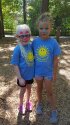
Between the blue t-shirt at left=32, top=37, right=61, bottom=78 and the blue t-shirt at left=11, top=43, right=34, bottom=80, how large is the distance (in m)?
0.07

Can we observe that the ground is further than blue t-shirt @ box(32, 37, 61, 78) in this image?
Yes

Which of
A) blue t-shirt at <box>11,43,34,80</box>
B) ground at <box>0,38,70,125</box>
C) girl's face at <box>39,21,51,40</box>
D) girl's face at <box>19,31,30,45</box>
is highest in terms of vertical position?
girl's face at <box>39,21,51,40</box>

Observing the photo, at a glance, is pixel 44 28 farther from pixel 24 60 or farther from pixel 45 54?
pixel 24 60

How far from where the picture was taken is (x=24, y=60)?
4.12 metres

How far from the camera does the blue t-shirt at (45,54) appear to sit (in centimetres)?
404

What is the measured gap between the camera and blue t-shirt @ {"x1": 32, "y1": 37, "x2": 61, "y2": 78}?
13.2 feet

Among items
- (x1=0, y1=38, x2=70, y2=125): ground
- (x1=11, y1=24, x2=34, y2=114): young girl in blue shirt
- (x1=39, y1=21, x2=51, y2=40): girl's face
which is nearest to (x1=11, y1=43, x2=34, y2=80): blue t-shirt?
(x1=11, y1=24, x2=34, y2=114): young girl in blue shirt

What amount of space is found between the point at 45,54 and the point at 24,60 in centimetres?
33

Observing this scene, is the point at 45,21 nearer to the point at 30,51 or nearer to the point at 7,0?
the point at 30,51

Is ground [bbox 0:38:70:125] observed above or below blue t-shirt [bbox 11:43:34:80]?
below

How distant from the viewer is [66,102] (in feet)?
16.9

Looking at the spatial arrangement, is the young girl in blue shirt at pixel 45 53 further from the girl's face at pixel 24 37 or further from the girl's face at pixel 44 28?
the girl's face at pixel 24 37

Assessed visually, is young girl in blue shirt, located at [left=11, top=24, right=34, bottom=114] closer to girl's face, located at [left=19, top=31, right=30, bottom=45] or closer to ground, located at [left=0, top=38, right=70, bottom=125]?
girl's face, located at [left=19, top=31, right=30, bottom=45]

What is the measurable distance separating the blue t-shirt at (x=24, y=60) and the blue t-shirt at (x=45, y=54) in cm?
7
